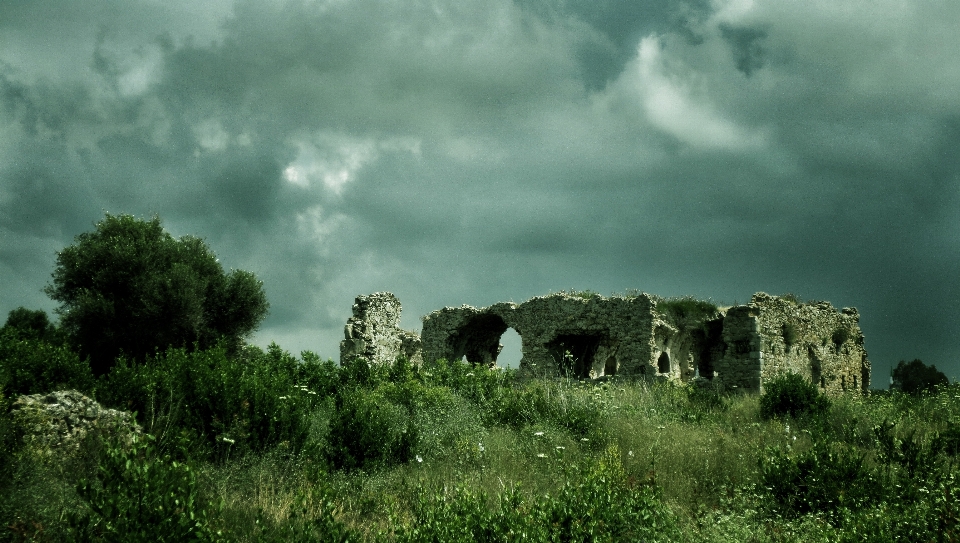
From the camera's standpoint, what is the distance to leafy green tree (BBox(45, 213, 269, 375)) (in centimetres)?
2483

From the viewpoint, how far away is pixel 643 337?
74.6 feet

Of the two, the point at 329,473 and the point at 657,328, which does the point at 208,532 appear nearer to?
the point at 329,473

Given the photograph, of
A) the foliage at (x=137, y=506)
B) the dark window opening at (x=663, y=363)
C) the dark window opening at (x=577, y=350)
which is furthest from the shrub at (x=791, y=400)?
the dark window opening at (x=663, y=363)

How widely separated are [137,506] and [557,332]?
20.0 m

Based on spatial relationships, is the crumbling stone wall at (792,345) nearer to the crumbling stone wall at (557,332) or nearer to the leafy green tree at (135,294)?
the crumbling stone wall at (557,332)

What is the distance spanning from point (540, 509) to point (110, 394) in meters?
7.28

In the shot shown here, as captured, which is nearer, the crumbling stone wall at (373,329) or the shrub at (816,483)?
the shrub at (816,483)

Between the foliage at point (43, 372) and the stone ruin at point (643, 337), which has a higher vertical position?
the stone ruin at point (643, 337)

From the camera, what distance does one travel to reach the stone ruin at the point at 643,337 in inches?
859

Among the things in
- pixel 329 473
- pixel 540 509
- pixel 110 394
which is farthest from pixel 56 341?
pixel 540 509

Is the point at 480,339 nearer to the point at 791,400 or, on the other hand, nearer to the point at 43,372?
the point at 791,400

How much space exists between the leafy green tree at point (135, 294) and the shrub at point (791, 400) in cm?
1809

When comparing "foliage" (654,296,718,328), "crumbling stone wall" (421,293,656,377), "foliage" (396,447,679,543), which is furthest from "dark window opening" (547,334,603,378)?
"foliage" (396,447,679,543)

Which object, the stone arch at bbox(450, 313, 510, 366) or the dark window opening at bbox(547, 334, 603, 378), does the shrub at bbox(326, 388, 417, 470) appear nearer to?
the dark window opening at bbox(547, 334, 603, 378)
